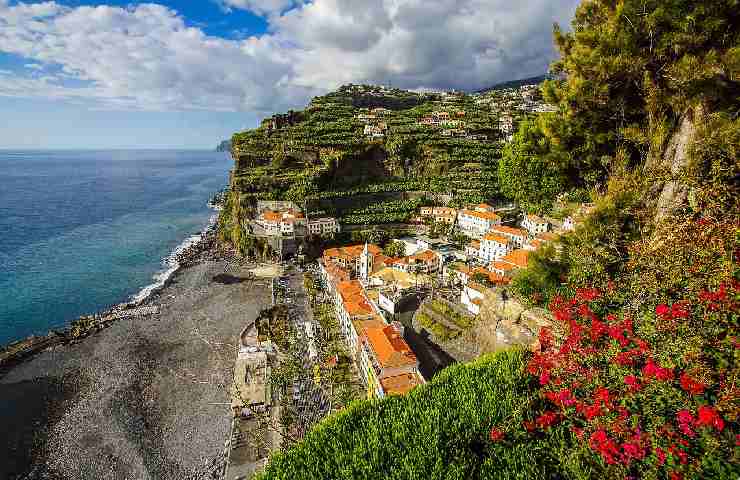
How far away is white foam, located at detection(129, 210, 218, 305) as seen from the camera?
37188 mm

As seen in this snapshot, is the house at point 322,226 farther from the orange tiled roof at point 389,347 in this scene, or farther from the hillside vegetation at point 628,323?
the hillside vegetation at point 628,323

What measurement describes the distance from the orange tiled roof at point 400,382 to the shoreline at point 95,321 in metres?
26.1

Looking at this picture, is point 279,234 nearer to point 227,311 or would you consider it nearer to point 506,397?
point 227,311

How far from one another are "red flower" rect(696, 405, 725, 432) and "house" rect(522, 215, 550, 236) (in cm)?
3808

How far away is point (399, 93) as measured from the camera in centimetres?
12044

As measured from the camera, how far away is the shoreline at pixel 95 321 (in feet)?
89.3

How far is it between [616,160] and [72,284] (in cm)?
5099

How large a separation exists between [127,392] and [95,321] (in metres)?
12.2

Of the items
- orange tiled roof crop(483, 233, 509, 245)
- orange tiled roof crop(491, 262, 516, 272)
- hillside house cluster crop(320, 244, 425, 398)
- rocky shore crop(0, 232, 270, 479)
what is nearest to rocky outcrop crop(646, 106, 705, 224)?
hillside house cluster crop(320, 244, 425, 398)

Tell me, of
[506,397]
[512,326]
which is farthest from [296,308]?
[506,397]

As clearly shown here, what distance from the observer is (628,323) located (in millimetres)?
6527

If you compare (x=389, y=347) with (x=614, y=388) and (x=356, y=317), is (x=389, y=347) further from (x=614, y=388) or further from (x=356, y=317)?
(x=614, y=388)

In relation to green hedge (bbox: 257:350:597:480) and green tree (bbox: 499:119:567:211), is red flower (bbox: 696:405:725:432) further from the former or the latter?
green tree (bbox: 499:119:567:211)

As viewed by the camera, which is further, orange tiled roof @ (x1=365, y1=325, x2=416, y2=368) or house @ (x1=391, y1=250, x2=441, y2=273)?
house @ (x1=391, y1=250, x2=441, y2=273)
